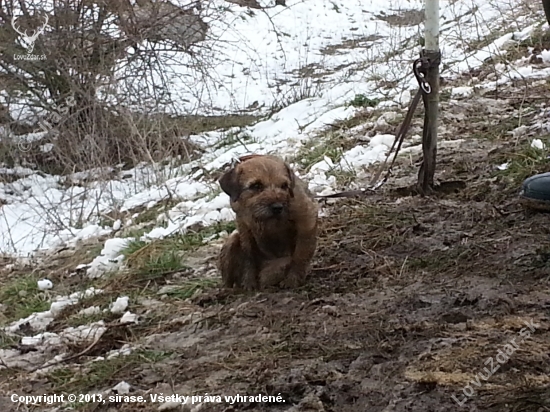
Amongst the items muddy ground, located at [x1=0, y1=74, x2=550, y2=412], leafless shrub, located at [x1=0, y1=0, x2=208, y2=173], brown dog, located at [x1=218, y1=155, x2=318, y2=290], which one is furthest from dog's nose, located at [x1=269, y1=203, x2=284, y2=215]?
leafless shrub, located at [x1=0, y1=0, x2=208, y2=173]

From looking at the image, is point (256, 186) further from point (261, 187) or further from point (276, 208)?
point (276, 208)

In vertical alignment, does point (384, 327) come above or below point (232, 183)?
below

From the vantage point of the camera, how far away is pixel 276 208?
12.9ft

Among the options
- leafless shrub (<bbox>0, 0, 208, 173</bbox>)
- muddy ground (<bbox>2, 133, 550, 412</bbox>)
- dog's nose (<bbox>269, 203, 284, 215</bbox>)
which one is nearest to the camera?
muddy ground (<bbox>2, 133, 550, 412</bbox>)

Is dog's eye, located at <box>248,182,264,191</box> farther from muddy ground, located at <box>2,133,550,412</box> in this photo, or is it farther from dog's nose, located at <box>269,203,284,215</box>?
muddy ground, located at <box>2,133,550,412</box>

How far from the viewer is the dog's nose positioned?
3920mm

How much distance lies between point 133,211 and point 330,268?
364 cm

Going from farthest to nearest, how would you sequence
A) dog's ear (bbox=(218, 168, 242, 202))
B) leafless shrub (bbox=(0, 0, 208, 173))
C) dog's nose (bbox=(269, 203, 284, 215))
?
leafless shrub (bbox=(0, 0, 208, 173)) → dog's ear (bbox=(218, 168, 242, 202)) → dog's nose (bbox=(269, 203, 284, 215))

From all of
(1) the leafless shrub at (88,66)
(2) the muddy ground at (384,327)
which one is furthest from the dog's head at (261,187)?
(1) the leafless shrub at (88,66)

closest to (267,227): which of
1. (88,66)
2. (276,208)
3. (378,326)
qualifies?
(276,208)

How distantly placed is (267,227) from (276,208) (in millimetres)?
204

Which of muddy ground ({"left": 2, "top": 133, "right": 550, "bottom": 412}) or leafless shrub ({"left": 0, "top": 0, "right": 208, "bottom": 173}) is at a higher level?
leafless shrub ({"left": 0, "top": 0, "right": 208, "bottom": 173})

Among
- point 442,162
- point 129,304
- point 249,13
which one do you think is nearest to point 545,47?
point 442,162

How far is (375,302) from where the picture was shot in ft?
12.0
